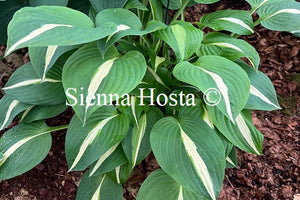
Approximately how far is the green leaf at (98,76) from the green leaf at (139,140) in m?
0.27

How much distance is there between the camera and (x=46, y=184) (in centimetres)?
147

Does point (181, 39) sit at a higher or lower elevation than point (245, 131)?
higher

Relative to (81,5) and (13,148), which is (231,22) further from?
(13,148)

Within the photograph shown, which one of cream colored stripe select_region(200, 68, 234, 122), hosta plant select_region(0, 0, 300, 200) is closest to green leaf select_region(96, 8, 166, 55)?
hosta plant select_region(0, 0, 300, 200)

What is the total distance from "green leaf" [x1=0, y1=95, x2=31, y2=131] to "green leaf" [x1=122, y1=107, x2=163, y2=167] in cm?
50

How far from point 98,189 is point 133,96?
1.51 feet

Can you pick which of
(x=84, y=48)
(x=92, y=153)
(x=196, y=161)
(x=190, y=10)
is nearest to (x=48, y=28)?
(x=84, y=48)

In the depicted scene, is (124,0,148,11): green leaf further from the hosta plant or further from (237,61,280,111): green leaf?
(237,61,280,111): green leaf

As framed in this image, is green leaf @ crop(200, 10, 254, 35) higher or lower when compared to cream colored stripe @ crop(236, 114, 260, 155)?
higher

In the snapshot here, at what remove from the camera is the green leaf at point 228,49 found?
1.17 metres

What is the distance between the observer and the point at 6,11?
5.05ft

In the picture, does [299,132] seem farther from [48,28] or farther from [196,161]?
[48,28]

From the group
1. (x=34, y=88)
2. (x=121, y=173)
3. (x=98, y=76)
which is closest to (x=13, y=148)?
(x=34, y=88)

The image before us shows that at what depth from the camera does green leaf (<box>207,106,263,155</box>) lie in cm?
111
